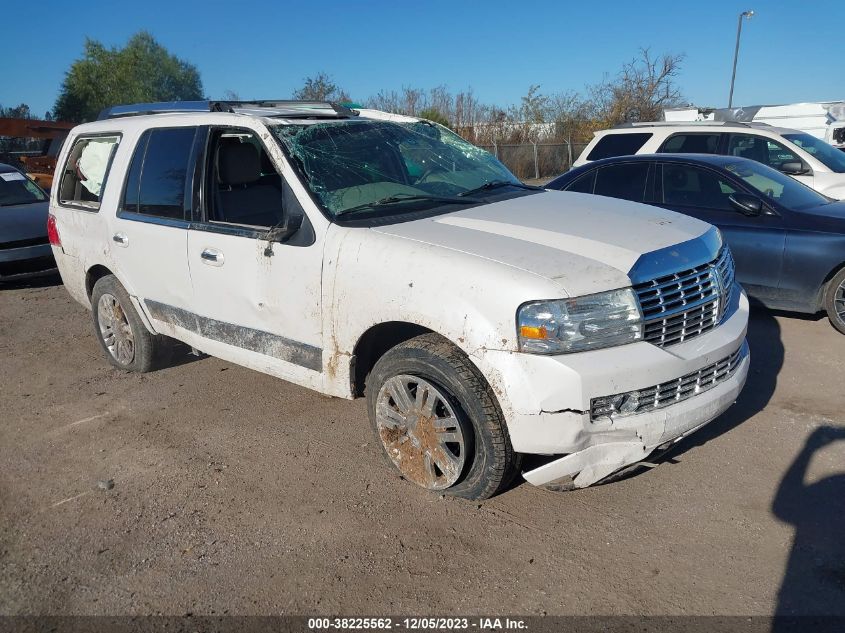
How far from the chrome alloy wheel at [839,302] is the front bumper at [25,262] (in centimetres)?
911

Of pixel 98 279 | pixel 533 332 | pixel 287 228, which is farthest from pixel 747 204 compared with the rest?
pixel 98 279

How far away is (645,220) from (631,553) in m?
1.78

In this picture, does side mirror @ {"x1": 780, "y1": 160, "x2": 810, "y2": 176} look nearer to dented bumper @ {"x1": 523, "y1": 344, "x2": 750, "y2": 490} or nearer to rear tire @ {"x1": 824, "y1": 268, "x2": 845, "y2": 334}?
rear tire @ {"x1": 824, "y1": 268, "x2": 845, "y2": 334}

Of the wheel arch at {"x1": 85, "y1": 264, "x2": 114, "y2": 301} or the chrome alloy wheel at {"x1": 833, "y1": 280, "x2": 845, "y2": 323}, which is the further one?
the chrome alloy wheel at {"x1": 833, "y1": 280, "x2": 845, "y2": 323}

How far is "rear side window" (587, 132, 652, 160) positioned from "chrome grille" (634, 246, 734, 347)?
6.03m

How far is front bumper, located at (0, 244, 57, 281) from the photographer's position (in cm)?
895

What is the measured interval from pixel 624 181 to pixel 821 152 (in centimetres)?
416

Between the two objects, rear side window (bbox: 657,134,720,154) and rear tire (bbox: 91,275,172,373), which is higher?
rear side window (bbox: 657,134,720,154)

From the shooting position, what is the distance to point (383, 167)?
4.30m

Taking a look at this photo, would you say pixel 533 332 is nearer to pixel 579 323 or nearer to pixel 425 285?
pixel 579 323

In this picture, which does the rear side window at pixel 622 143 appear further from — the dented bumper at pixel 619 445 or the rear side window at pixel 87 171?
the dented bumper at pixel 619 445

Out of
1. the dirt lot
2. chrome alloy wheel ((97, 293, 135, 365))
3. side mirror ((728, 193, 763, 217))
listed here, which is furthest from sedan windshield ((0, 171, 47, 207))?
side mirror ((728, 193, 763, 217))

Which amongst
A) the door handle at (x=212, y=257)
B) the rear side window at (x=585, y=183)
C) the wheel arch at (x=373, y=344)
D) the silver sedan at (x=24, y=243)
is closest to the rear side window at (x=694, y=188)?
the rear side window at (x=585, y=183)

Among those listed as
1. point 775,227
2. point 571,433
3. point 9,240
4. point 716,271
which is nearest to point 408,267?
point 571,433
